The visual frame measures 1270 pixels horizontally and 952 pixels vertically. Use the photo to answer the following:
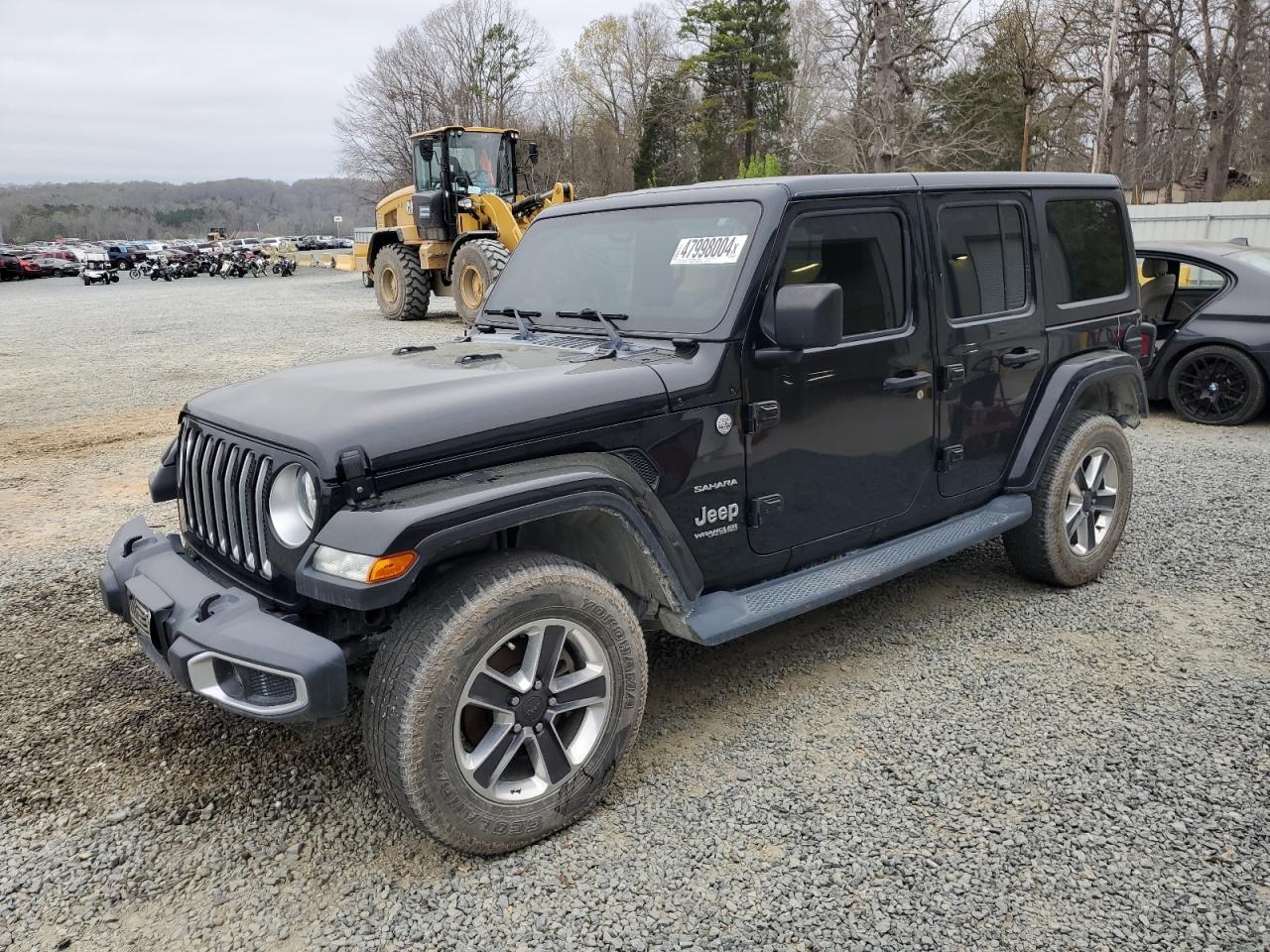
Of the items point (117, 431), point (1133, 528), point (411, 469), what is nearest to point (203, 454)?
point (411, 469)

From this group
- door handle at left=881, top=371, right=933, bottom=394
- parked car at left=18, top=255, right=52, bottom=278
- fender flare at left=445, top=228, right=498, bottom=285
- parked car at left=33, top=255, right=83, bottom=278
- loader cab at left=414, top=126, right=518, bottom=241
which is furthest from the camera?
parked car at left=33, top=255, right=83, bottom=278

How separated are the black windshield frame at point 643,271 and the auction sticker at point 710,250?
0.05 ft

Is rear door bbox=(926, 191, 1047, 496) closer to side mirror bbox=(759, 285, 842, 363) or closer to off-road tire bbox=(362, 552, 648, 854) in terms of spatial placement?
side mirror bbox=(759, 285, 842, 363)

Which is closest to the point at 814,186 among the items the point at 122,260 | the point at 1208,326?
the point at 1208,326

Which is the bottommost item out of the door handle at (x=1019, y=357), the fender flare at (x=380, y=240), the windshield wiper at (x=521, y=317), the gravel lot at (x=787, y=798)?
the gravel lot at (x=787, y=798)

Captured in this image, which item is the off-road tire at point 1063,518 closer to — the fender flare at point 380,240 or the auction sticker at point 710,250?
the auction sticker at point 710,250

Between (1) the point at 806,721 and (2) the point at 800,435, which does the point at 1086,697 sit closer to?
(1) the point at 806,721

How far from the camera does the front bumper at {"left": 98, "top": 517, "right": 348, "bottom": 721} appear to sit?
248 centimetres

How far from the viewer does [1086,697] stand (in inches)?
144

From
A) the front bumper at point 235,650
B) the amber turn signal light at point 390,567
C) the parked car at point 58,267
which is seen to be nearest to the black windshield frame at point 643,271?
the amber turn signal light at point 390,567

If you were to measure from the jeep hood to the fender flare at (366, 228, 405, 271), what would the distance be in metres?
15.6

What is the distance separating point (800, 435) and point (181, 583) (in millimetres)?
2134

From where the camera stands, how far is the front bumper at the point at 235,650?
8.13 feet

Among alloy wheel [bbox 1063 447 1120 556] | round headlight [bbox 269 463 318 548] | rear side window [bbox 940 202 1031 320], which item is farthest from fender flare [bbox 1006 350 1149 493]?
round headlight [bbox 269 463 318 548]
